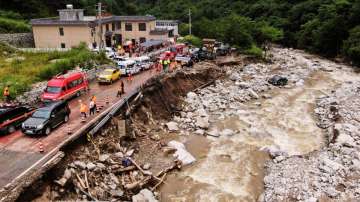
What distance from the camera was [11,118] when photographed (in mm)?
21766

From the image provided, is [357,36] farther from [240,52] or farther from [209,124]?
[209,124]

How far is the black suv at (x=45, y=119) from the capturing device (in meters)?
20.6

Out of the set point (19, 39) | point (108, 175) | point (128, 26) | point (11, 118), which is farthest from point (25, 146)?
point (128, 26)

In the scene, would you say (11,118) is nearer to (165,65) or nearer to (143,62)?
(143,62)

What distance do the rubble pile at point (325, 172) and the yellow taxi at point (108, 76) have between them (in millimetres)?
17261

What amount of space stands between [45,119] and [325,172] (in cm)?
1779

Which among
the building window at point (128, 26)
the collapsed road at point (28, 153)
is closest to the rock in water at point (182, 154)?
the collapsed road at point (28, 153)

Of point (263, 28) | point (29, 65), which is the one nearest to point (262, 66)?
point (263, 28)

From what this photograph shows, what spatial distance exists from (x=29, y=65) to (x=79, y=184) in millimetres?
22261

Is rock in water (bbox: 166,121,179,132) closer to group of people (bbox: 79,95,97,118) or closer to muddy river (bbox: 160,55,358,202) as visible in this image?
muddy river (bbox: 160,55,358,202)

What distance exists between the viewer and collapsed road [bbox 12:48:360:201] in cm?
1933

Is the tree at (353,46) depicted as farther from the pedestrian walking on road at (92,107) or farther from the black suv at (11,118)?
the black suv at (11,118)

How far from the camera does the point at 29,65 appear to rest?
3591 cm

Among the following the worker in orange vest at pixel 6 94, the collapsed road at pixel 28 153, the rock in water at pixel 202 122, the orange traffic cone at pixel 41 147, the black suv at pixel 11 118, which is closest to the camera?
the collapsed road at pixel 28 153
